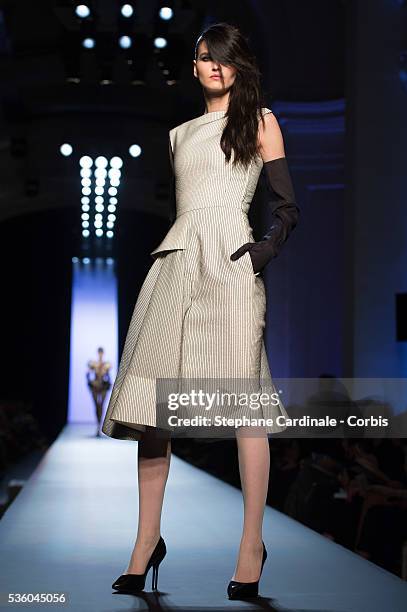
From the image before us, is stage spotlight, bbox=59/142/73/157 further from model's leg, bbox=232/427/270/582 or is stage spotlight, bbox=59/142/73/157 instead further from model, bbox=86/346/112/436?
model's leg, bbox=232/427/270/582

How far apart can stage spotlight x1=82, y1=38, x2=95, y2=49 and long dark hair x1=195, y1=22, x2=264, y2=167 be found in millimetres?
5984

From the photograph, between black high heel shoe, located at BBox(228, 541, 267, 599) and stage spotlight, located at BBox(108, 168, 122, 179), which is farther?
stage spotlight, located at BBox(108, 168, 122, 179)

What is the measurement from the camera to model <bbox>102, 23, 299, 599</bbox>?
1.92 m

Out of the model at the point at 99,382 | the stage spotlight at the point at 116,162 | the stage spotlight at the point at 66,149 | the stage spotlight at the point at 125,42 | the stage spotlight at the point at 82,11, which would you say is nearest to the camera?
the stage spotlight at the point at 82,11

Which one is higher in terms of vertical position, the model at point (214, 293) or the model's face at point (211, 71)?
the model's face at point (211, 71)

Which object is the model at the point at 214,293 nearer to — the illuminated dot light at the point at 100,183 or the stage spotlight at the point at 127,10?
the stage spotlight at the point at 127,10

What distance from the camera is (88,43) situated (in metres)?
7.81

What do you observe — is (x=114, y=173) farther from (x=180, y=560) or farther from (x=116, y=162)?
(x=180, y=560)

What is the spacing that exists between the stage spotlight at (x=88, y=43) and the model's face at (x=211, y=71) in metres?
5.99

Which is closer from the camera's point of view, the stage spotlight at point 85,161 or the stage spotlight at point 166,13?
the stage spotlight at point 166,13

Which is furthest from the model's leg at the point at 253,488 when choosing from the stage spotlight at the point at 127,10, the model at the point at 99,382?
the model at the point at 99,382

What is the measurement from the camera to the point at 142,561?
6.43 feet

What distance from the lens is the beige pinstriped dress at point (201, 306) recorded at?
1927 mm

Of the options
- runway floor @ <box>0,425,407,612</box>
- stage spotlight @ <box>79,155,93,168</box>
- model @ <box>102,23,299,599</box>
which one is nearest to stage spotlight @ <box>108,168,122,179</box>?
stage spotlight @ <box>79,155,93,168</box>
